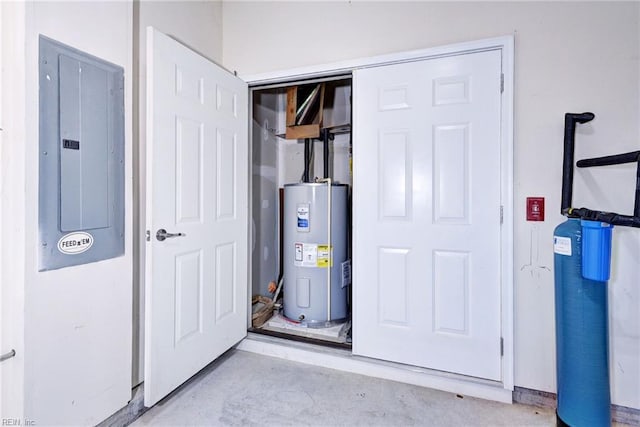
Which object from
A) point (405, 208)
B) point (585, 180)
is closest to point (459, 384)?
point (405, 208)

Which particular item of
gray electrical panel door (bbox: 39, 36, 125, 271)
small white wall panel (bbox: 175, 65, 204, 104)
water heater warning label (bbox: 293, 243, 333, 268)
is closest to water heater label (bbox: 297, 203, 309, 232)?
water heater warning label (bbox: 293, 243, 333, 268)

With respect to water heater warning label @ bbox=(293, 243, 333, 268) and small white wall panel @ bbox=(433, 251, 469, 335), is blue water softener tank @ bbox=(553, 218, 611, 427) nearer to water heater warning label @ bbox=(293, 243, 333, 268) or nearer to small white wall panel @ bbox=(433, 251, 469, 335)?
small white wall panel @ bbox=(433, 251, 469, 335)

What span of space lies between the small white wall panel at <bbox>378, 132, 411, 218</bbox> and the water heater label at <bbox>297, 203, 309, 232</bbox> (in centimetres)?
76

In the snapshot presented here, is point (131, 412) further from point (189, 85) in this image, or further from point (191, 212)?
point (189, 85)

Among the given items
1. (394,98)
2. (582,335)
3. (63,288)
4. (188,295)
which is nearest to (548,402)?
(582,335)

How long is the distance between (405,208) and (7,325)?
1941mm

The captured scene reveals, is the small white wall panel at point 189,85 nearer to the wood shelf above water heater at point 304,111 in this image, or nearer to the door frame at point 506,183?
the wood shelf above water heater at point 304,111

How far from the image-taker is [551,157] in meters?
1.68

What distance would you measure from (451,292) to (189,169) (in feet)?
5.58

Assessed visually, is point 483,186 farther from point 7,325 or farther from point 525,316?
point 7,325

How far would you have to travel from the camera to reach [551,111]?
168cm

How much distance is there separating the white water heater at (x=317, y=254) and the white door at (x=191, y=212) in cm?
47

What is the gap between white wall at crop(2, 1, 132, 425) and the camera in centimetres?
117

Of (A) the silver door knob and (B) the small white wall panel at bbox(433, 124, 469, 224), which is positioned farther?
(B) the small white wall panel at bbox(433, 124, 469, 224)
